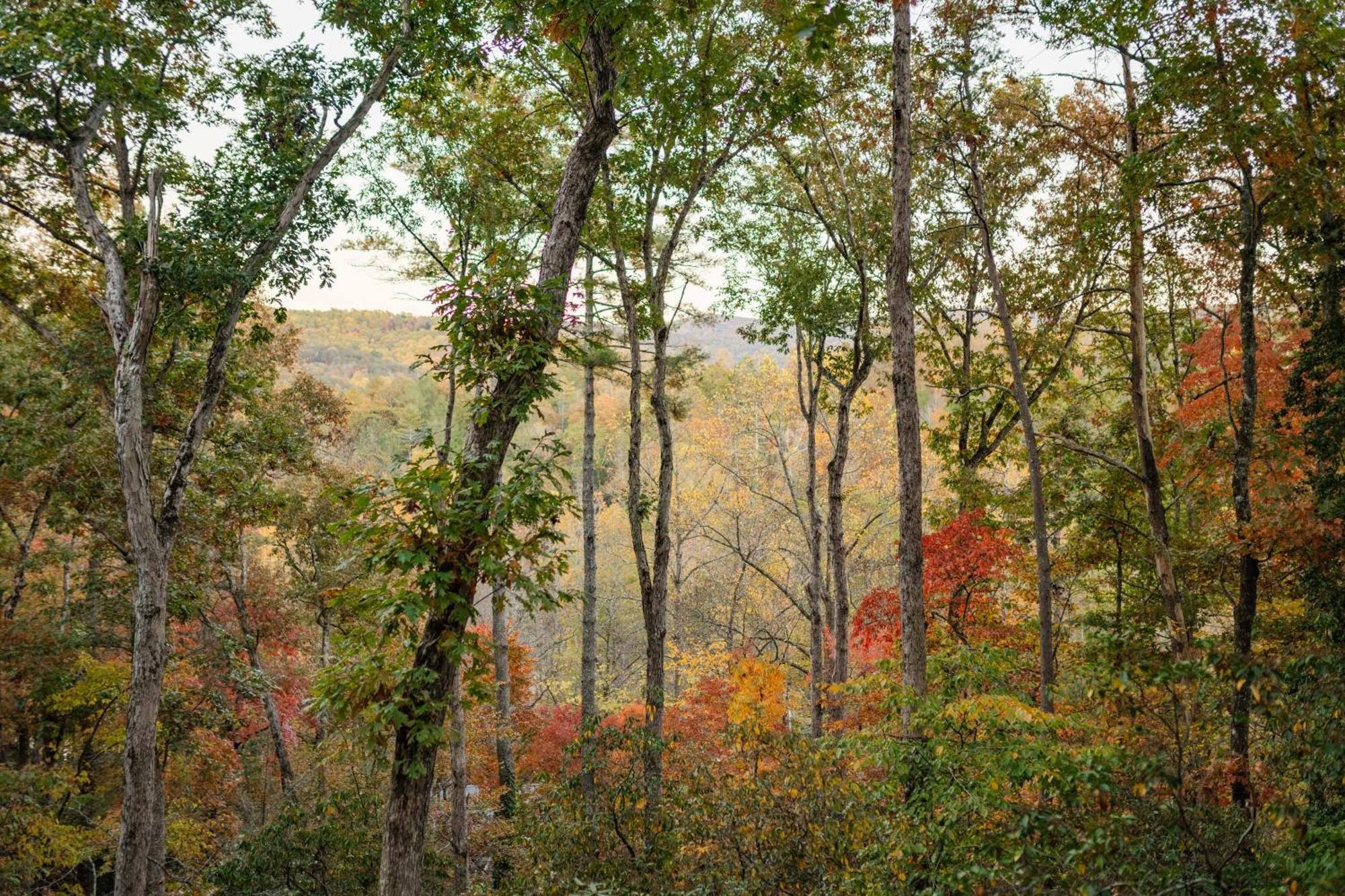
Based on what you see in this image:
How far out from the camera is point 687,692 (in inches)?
712

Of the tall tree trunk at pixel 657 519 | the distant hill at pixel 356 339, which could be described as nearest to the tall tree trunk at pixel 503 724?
the tall tree trunk at pixel 657 519

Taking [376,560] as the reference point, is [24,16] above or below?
above

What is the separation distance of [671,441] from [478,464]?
21.9ft

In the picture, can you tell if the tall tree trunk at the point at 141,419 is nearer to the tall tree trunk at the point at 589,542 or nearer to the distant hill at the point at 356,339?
the tall tree trunk at the point at 589,542

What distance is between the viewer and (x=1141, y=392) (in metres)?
9.62

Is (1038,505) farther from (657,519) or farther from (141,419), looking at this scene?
(141,419)

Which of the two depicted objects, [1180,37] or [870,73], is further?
[870,73]

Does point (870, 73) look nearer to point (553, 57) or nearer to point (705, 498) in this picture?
point (553, 57)

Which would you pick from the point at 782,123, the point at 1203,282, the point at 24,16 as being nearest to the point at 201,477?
the point at 24,16

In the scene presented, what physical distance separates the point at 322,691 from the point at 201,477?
8.88 m

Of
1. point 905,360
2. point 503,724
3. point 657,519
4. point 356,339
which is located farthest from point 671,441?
point 356,339

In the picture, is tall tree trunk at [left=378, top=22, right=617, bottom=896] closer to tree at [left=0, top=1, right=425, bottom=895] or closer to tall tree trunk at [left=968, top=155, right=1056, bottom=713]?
tree at [left=0, top=1, right=425, bottom=895]

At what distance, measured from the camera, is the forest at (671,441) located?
422 cm

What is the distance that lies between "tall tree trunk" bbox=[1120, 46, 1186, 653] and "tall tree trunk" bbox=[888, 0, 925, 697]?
3233mm
